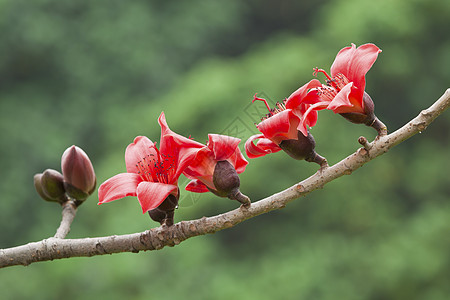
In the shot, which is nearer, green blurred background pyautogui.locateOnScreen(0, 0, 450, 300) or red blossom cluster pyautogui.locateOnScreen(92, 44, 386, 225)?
red blossom cluster pyautogui.locateOnScreen(92, 44, 386, 225)

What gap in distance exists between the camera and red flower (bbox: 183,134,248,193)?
733mm

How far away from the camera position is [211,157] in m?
0.75

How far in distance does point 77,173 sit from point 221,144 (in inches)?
12.8

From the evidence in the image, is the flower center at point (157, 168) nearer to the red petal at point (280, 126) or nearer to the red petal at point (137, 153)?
the red petal at point (137, 153)

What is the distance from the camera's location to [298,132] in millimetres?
752

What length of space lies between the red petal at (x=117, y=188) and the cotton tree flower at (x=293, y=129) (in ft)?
0.53

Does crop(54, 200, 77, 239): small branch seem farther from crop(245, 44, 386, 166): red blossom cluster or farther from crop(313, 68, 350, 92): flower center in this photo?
crop(313, 68, 350, 92): flower center

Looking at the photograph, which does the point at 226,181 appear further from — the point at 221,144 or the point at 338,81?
the point at 338,81

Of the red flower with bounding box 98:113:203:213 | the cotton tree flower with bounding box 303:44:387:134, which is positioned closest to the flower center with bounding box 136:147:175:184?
the red flower with bounding box 98:113:203:213

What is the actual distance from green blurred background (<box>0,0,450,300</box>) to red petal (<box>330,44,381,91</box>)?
11.4ft

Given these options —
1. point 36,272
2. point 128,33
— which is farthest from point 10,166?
point 128,33

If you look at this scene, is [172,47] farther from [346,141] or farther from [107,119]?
[346,141]

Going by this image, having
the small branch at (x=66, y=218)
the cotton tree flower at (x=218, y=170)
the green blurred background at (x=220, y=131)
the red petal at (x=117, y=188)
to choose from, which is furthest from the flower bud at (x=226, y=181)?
the green blurred background at (x=220, y=131)

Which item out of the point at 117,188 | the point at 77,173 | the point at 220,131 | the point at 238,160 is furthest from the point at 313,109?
the point at 220,131
